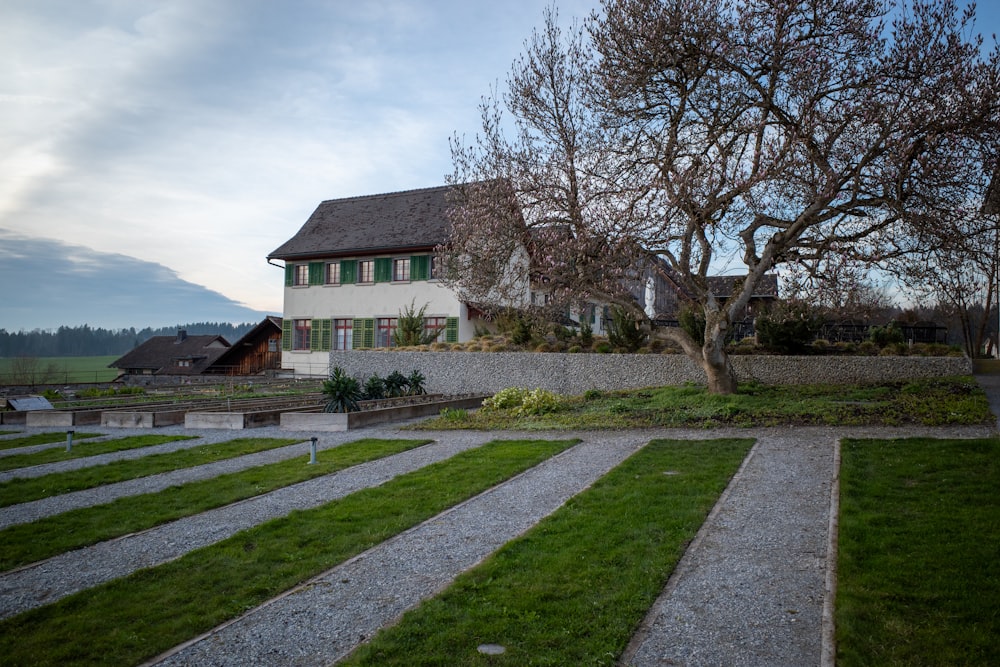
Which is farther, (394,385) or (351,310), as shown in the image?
(351,310)

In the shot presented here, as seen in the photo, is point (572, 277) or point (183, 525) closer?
point (183, 525)

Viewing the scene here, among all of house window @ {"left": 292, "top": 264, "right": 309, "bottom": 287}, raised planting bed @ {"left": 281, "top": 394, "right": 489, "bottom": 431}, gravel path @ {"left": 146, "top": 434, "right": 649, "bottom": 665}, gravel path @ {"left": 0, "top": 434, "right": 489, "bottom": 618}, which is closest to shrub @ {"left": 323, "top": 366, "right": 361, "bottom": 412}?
raised planting bed @ {"left": 281, "top": 394, "right": 489, "bottom": 431}

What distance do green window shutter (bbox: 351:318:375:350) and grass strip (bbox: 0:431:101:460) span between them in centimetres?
1734

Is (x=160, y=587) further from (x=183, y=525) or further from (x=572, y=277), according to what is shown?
(x=572, y=277)

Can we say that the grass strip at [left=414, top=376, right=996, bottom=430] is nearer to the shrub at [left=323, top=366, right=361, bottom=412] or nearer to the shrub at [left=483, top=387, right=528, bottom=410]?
the shrub at [left=483, top=387, right=528, bottom=410]

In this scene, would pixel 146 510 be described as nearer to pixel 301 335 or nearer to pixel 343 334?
pixel 343 334

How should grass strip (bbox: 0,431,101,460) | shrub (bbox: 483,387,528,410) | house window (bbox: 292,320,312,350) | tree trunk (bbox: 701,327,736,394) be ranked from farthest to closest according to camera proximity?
house window (bbox: 292,320,312,350) < shrub (bbox: 483,387,528,410) < tree trunk (bbox: 701,327,736,394) < grass strip (bbox: 0,431,101,460)

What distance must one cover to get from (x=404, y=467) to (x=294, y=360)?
24.9m

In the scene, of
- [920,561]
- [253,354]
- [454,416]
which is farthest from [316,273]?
[920,561]

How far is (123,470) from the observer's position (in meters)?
9.98

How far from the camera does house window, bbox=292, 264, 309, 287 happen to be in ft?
110

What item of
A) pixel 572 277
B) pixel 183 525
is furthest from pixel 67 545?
pixel 572 277

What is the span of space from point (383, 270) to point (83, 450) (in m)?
20.0

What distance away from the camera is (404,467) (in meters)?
10.2
